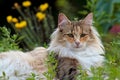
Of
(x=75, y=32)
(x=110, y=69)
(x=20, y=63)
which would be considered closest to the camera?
(x=110, y=69)

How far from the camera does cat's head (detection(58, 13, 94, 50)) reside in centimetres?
701

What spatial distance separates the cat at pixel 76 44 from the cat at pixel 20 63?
193 millimetres

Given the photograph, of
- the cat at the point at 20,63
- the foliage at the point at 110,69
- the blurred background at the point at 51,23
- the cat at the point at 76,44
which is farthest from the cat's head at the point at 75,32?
the foliage at the point at 110,69

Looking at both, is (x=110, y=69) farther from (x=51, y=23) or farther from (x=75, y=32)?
(x=51, y=23)

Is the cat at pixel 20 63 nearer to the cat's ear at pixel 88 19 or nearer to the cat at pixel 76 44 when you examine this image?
→ the cat at pixel 76 44

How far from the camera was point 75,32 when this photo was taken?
7043 millimetres

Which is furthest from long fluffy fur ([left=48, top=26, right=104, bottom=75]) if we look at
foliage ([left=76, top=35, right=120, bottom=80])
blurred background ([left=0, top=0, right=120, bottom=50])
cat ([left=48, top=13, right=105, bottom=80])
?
foliage ([left=76, top=35, right=120, bottom=80])

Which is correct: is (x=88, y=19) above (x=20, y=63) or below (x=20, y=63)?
above

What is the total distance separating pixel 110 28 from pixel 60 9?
119 inches

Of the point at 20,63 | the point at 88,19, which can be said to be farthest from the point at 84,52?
the point at 20,63

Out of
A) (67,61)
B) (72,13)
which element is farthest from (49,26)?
(67,61)

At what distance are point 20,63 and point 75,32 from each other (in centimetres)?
70

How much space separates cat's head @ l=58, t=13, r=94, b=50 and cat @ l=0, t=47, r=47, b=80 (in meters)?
0.31

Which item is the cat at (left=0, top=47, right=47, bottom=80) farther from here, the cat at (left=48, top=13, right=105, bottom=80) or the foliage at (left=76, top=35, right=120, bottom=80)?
the foliage at (left=76, top=35, right=120, bottom=80)
